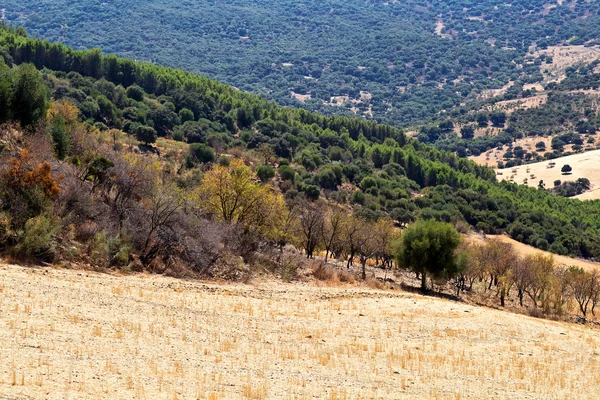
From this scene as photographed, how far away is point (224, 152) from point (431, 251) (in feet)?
193

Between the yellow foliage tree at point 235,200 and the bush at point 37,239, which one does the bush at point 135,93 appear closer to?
the yellow foliage tree at point 235,200

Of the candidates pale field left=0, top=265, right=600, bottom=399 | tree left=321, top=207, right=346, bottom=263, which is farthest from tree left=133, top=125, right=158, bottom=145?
pale field left=0, top=265, right=600, bottom=399

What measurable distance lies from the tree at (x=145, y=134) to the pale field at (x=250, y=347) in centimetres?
6476

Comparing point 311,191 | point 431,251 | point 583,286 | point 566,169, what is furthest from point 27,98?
point 566,169

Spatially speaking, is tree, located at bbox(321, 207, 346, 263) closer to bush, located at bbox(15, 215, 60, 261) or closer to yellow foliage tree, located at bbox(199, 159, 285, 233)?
yellow foliage tree, located at bbox(199, 159, 285, 233)

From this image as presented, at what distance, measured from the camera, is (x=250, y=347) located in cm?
1927

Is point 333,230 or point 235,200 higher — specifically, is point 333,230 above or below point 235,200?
below

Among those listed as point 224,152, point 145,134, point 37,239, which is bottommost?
point 224,152

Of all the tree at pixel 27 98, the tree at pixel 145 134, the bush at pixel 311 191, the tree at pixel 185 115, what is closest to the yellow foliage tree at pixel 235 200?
the tree at pixel 27 98

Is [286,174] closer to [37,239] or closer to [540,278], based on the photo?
[540,278]

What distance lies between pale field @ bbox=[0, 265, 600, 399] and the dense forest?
378 inches

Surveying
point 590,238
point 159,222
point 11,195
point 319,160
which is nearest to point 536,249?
point 590,238

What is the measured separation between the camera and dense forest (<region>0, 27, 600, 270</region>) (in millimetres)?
43375

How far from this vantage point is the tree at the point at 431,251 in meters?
46.3
